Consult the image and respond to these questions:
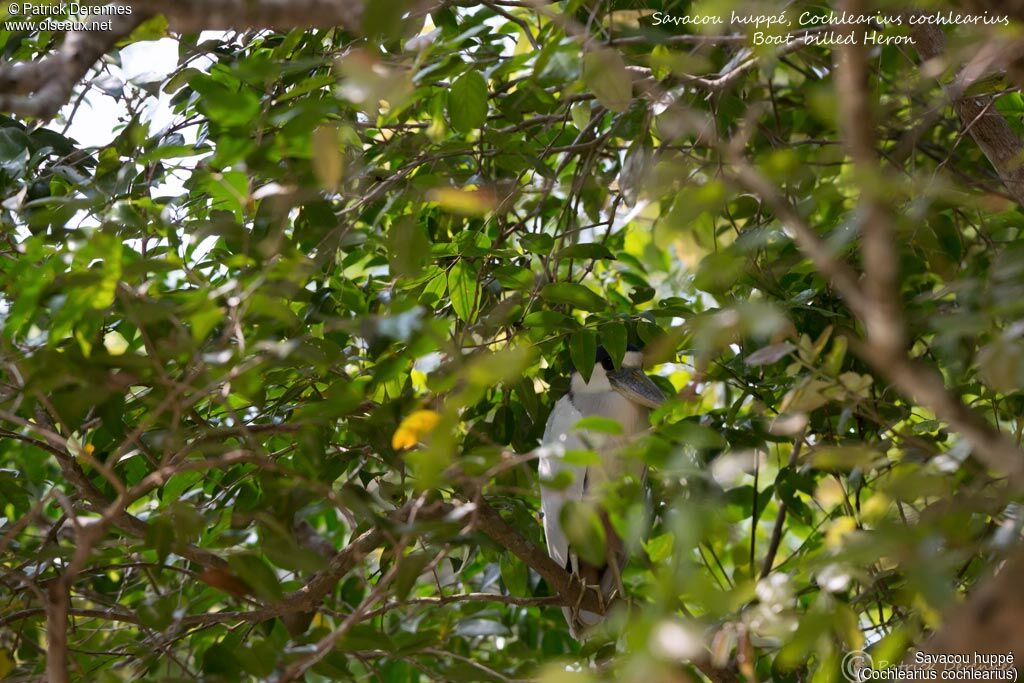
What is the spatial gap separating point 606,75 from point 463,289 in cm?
63

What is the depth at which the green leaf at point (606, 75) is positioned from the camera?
133 cm

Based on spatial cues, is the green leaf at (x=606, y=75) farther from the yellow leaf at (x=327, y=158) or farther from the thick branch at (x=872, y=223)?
the thick branch at (x=872, y=223)

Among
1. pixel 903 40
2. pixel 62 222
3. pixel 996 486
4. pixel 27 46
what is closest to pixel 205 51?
pixel 27 46

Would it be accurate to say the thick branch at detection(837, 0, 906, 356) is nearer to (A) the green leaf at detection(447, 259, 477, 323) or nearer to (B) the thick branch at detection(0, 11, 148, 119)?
(B) the thick branch at detection(0, 11, 148, 119)

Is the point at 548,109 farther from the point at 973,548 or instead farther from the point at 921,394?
the point at 921,394

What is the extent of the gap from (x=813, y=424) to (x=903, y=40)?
0.80 meters

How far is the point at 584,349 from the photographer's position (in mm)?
1848

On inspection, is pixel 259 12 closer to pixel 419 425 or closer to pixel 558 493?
pixel 419 425

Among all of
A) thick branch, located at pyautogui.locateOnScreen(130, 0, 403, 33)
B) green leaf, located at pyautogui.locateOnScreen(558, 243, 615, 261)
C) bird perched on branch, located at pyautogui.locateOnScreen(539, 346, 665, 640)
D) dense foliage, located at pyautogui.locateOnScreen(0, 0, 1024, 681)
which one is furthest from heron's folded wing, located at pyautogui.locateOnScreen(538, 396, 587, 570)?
thick branch, located at pyautogui.locateOnScreen(130, 0, 403, 33)

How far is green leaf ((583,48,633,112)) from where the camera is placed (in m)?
1.33

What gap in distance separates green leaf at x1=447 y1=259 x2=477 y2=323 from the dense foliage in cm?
1

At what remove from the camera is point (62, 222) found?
172cm

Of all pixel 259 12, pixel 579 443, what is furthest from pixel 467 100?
pixel 579 443

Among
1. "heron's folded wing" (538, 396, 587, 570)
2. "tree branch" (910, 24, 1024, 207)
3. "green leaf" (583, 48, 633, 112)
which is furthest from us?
"heron's folded wing" (538, 396, 587, 570)
